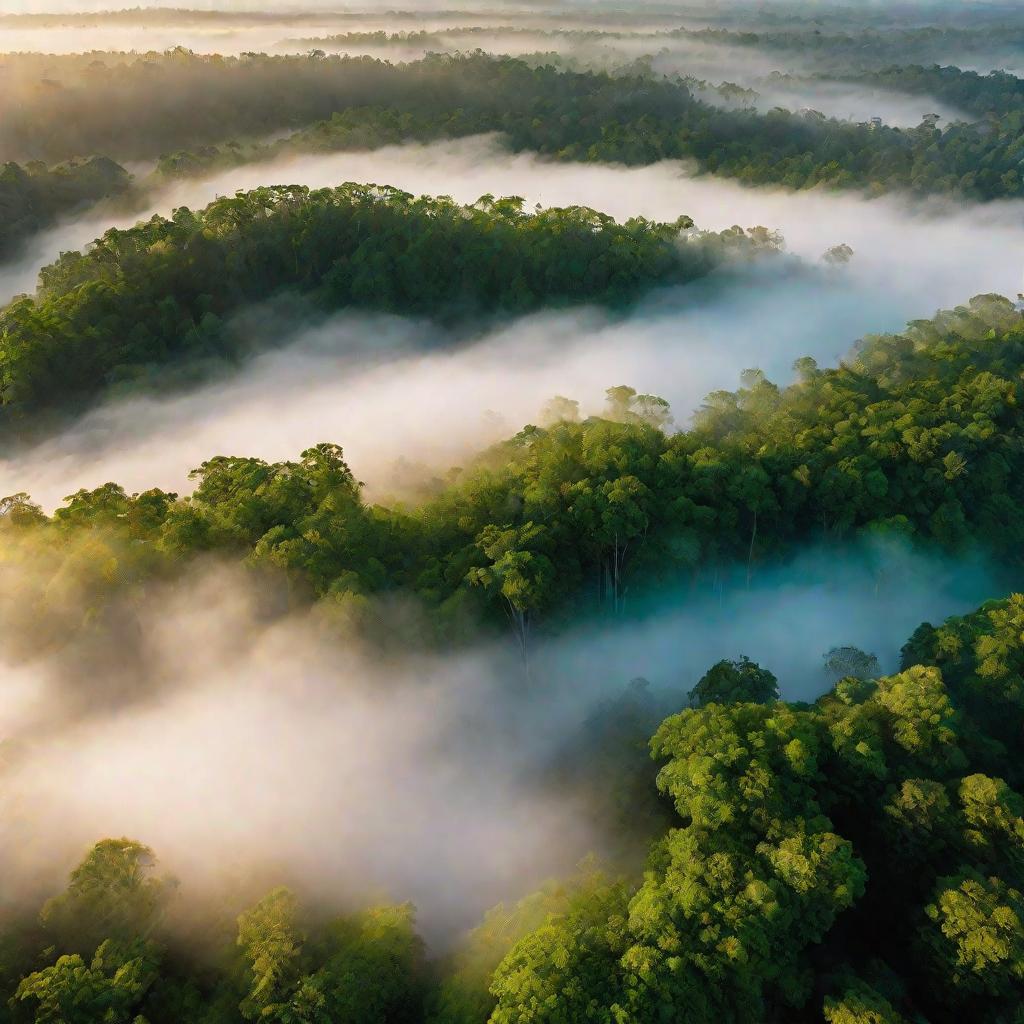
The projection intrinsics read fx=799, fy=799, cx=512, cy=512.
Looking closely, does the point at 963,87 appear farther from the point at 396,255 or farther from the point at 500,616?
the point at 500,616

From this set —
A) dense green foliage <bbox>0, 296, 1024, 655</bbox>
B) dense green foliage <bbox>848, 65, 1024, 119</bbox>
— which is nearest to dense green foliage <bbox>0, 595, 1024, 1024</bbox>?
dense green foliage <bbox>0, 296, 1024, 655</bbox>

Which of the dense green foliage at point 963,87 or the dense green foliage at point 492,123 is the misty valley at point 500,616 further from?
the dense green foliage at point 963,87

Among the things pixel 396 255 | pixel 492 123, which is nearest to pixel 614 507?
pixel 396 255

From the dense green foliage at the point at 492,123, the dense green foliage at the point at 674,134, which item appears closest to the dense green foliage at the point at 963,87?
the dense green foliage at the point at 674,134

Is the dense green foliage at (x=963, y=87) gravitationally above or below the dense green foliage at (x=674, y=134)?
below

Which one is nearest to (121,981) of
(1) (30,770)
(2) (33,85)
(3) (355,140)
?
(1) (30,770)
